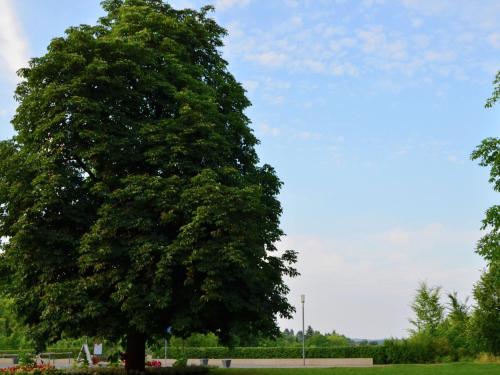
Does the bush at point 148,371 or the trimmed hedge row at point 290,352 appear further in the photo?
the trimmed hedge row at point 290,352

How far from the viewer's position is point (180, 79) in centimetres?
2420

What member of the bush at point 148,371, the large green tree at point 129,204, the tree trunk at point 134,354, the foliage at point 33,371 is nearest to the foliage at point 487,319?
the large green tree at point 129,204

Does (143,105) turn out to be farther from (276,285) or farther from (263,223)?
(276,285)

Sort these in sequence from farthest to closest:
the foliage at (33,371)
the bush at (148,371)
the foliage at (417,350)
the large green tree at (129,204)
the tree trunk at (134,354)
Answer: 1. the foliage at (417,350)
2. the bush at (148,371)
3. the tree trunk at (134,354)
4. the foliage at (33,371)
5. the large green tree at (129,204)

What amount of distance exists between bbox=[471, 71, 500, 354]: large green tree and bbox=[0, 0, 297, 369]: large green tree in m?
9.61

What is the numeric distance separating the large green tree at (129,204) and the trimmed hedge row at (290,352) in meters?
A: 21.5

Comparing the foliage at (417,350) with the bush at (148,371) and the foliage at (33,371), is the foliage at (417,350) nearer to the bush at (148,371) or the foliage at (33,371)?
the bush at (148,371)

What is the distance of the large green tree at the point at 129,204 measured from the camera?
2011 cm

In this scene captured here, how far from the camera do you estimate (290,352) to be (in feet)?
162

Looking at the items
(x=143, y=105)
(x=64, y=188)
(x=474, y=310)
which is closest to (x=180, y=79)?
(x=143, y=105)

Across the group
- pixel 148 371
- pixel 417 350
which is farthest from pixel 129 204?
pixel 417 350

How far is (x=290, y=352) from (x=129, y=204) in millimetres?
32214

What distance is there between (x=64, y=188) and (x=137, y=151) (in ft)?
9.93

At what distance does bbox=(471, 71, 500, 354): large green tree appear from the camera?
26875mm
